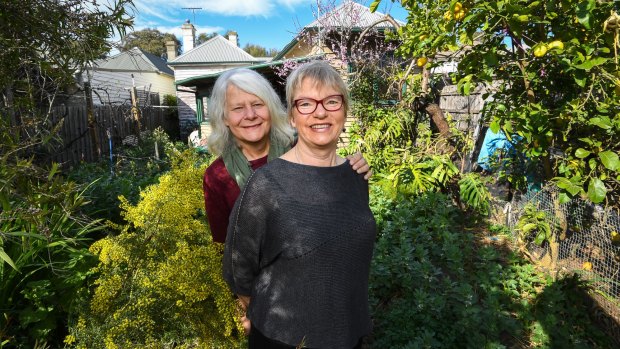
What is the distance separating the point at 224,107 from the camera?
1.76 meters

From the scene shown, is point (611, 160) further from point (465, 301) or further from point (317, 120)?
point (317, 120)

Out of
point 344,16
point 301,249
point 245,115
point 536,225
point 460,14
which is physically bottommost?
point 536,225

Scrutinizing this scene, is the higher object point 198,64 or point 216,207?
point 198,64

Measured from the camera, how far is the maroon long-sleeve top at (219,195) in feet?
5.48

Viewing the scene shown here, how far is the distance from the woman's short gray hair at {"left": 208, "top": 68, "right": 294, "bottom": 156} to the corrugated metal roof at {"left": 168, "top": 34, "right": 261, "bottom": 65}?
21.8 meters

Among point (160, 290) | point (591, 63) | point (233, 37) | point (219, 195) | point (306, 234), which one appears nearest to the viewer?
point (306, 234)

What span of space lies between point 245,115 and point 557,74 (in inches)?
109

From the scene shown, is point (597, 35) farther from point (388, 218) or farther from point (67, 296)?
point (67, 296)

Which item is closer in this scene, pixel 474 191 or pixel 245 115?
pixel 245 115

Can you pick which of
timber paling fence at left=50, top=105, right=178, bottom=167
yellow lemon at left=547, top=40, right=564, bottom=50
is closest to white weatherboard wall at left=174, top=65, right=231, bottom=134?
timber paling fence at left=50, top=105, right=178, bottom=167

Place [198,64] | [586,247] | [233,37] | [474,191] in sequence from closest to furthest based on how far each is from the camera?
[586,247], [474,191], [198,64], [233,37]

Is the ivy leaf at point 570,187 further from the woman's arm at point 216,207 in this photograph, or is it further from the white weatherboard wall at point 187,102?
the white weatherboard wall at point 187,102

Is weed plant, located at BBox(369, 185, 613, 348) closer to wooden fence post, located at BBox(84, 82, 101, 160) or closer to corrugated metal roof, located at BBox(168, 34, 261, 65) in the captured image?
wooden fence post, located at BBox(84, 82, 101, 160)

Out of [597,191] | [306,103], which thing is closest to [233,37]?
[597,191]
